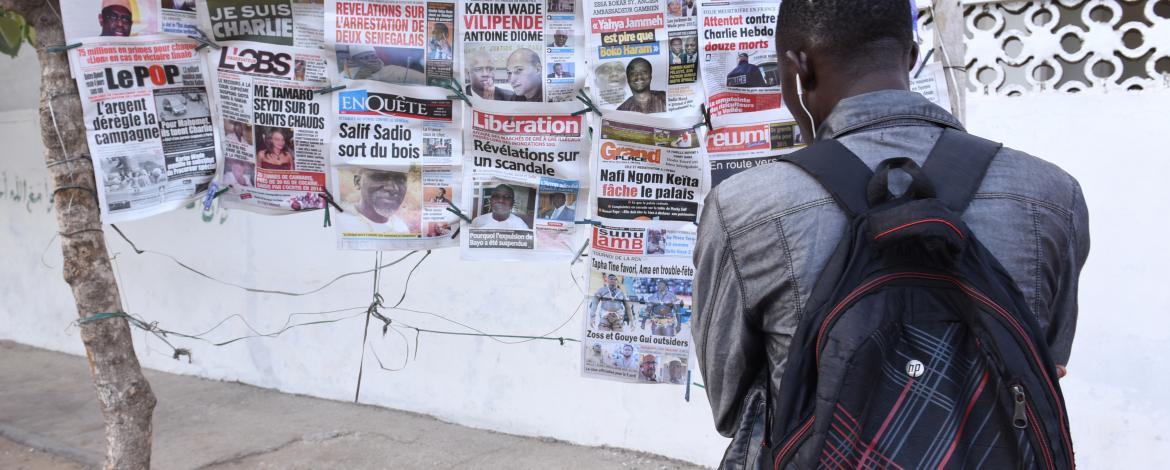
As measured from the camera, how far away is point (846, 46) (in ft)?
4.01

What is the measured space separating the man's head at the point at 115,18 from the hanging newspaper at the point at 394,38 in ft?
1.79

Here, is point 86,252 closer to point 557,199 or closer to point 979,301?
point 557,199

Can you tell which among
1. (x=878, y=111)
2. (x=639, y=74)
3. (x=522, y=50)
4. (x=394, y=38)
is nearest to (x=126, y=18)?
(x=394, y=38)

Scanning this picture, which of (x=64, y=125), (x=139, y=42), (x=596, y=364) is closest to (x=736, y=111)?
(x=596, y=364)

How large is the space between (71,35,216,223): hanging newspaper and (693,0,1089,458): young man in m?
1.79

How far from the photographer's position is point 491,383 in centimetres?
444

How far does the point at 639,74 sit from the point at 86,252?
1.65 m

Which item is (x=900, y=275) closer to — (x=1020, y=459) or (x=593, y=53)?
(x=1020, y=459)

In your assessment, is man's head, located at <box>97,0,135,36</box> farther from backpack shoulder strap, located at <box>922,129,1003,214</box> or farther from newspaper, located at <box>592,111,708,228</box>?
backpack shoulder strap, located at <box>922,129,1003,214</box>

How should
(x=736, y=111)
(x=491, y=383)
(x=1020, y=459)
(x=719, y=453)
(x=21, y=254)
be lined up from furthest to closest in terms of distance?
(x=21, y=254) < (x=491, y=383) < (x=719, y=453) < (x=736, y=111) < (x=1020, y=459)

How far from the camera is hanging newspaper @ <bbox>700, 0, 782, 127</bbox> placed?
2232 mm

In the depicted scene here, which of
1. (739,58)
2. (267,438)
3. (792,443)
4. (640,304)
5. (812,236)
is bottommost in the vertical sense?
(267,438)

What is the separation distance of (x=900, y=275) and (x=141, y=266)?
5.98 metres

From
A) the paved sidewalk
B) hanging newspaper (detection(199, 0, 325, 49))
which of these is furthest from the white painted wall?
hanging newspaper (detection(199, 0, 325, 49))
